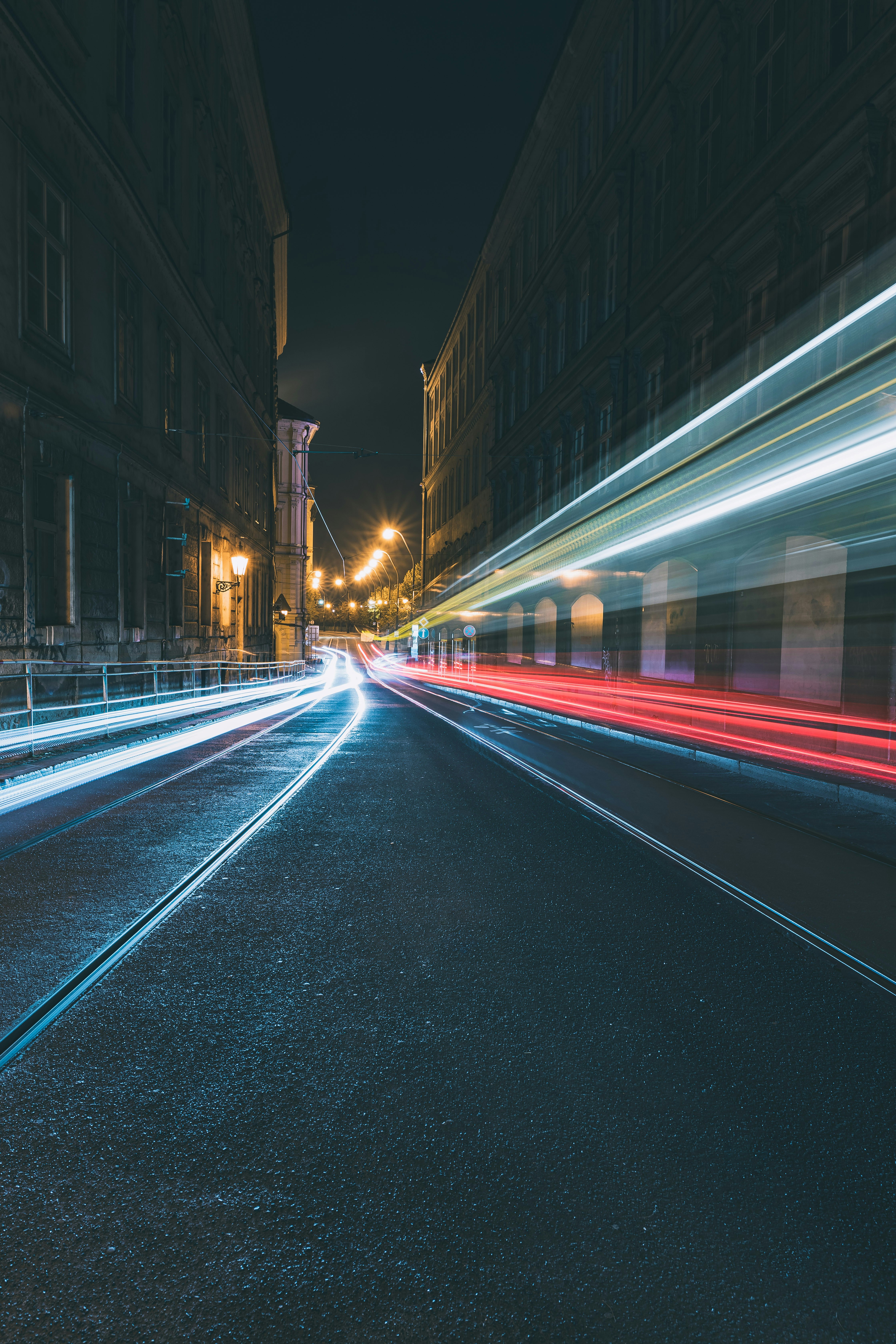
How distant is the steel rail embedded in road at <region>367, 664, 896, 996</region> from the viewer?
12.0 feet

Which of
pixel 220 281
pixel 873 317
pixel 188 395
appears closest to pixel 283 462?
pixel 220 281

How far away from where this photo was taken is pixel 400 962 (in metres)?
3.63

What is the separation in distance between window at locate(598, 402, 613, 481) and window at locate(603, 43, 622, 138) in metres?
9.43

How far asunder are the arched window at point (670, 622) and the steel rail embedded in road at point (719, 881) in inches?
435

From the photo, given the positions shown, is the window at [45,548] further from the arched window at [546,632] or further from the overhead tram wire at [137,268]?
the arched window at [546,632]

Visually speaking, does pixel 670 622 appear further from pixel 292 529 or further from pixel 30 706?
pixel 292 529

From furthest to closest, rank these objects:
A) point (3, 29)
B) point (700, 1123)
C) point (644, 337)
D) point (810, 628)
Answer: point (644, 337) → point (810, 628) → point (3, 29) → point (700, 1123)

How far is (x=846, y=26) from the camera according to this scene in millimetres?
14922

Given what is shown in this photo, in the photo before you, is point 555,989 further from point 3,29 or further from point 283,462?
point 283,462

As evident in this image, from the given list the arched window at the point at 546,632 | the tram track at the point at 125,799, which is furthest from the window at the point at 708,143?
the tram track at the point at 125,799

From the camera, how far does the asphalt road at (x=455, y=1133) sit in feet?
5.76

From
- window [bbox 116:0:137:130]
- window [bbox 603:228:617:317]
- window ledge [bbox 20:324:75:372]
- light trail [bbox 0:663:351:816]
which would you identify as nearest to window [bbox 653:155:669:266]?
window [bbox 603:228:617:317]

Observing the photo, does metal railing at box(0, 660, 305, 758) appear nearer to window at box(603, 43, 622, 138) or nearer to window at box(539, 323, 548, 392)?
window at box(539, 323, 548, 392)

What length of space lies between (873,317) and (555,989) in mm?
13618
